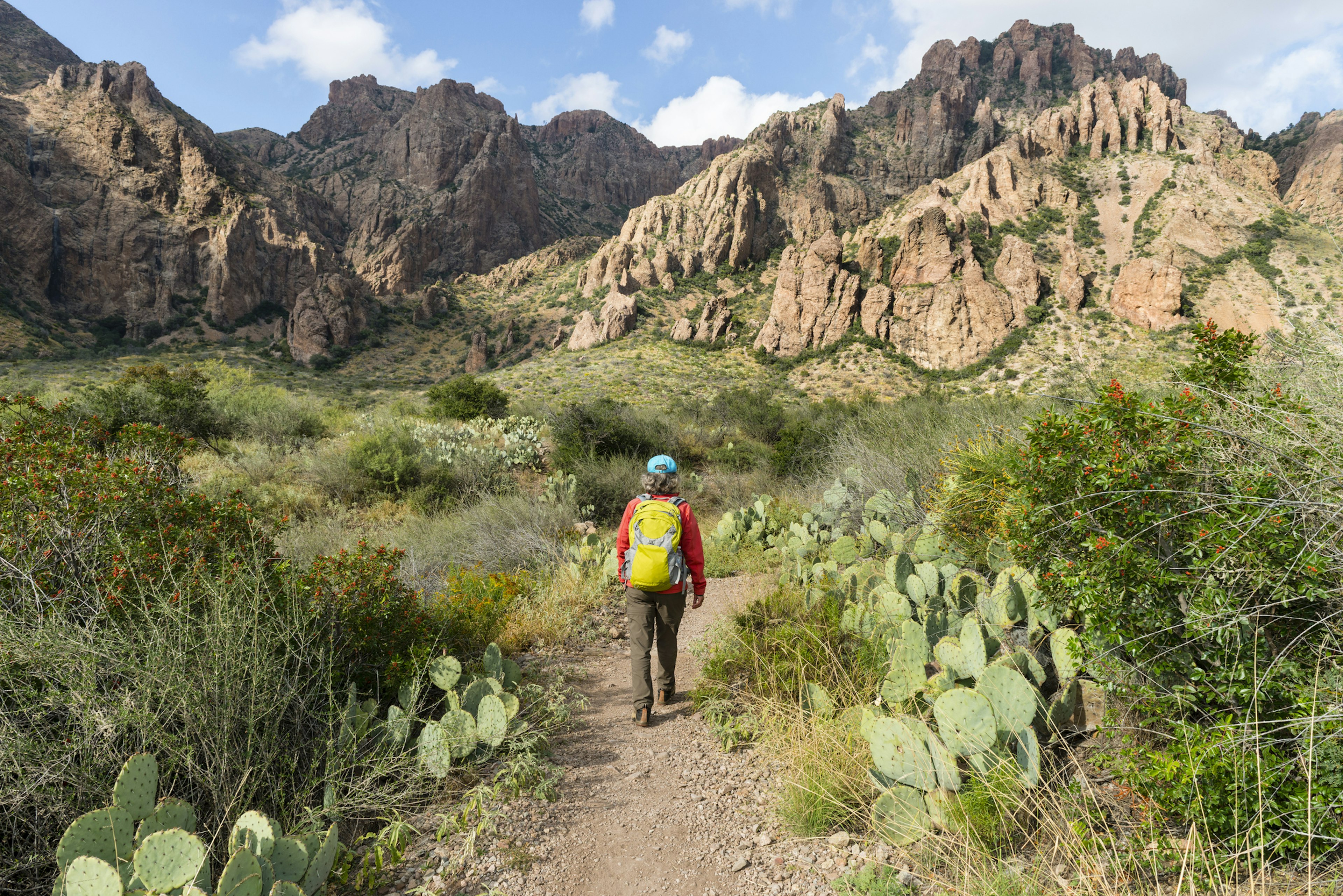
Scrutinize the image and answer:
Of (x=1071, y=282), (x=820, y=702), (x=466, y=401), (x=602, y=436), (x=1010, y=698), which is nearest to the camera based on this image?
(x=1010, y=698)

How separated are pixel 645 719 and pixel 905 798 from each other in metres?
1.87

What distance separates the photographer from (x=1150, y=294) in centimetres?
3731

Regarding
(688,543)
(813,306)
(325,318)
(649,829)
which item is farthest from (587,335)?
(649,829)

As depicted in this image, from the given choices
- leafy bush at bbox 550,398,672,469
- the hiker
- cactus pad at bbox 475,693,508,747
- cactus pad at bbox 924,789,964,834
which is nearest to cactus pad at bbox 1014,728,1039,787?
cactus pad at bbox 924,789,964,834

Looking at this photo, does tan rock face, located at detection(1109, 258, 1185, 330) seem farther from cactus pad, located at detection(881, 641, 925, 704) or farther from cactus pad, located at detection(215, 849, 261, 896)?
cactus pad, located at detection(215, 849, 261, 896)

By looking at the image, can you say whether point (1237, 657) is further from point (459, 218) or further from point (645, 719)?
point (459, 218)

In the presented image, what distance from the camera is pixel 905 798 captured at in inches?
101

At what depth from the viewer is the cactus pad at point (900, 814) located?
2.46 meters

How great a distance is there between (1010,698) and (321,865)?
313cm

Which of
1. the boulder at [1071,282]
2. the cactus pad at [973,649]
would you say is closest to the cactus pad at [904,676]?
the cactus pad at [973,649]

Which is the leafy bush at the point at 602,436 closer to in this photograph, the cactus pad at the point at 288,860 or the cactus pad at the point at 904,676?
the cactus pad at the point at 904,676

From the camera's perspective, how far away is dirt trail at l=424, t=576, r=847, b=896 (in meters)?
2.50

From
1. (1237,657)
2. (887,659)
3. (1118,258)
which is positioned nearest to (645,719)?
(887,659)

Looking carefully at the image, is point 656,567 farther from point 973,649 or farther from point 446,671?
point 973,649
